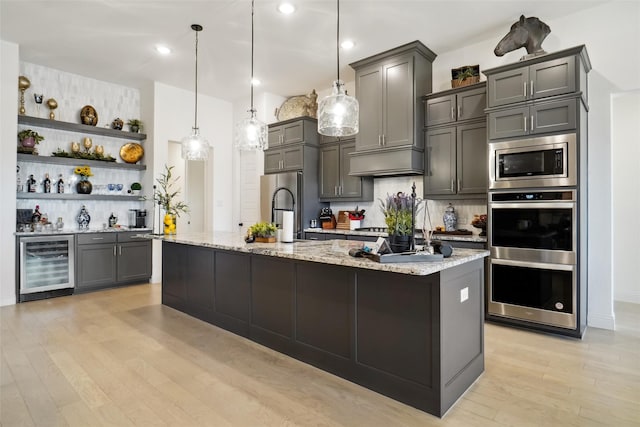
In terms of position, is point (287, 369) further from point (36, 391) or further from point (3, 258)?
point (3, 258)

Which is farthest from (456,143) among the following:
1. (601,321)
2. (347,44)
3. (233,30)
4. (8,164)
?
(8,164)

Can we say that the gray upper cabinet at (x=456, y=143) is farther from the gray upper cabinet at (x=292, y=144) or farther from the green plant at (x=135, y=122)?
the green plant at (x=135, y=122)

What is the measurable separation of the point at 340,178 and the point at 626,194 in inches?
149

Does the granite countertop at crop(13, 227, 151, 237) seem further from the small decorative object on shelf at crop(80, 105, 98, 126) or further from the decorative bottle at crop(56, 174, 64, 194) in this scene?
the small decorative object on shelf at crop(80, 105, 98, 126)

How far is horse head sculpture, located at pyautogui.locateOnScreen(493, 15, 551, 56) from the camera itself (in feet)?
11.6

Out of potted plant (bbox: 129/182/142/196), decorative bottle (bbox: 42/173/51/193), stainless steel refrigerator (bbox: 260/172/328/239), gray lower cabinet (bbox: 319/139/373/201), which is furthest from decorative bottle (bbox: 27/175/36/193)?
gray lower cabinet (bbox: 319/139/373/201)

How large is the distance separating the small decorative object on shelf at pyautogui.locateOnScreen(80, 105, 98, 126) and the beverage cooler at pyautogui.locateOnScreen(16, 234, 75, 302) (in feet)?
5.93

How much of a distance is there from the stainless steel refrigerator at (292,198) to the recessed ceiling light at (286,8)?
7.77 ft

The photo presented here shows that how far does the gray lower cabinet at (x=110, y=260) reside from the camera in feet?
16.6

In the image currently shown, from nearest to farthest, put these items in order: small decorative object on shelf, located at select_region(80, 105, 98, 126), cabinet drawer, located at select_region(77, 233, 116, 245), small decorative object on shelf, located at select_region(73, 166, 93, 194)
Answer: cabinet drawer, located at select_region(77, 233, 116, 245)
small decorative object on shelf, located at select_region(73, 166, 93, 194)
small decorative object on shelf, located at select_region(80, 105, 98, 126)

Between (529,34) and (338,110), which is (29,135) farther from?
(529,34)

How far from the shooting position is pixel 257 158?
630 cm

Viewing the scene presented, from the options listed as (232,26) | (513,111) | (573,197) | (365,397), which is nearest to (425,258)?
(365,397)

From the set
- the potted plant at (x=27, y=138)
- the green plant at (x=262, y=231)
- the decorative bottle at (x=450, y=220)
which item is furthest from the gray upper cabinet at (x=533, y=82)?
the potted plant at (x=27, y=138)
